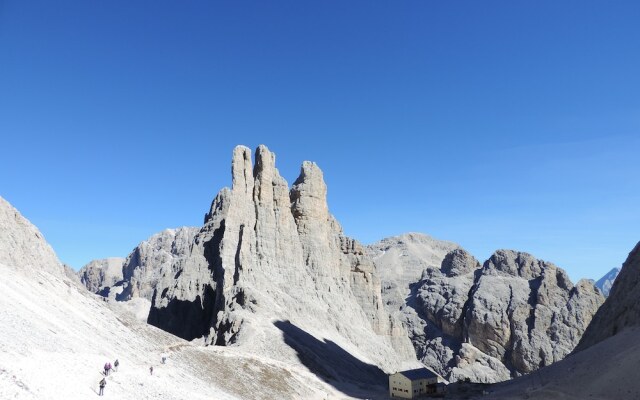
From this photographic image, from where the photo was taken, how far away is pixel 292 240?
10756cm

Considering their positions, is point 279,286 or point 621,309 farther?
point 279,286

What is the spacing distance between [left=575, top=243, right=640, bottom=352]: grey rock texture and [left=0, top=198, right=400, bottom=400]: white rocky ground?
35223 millimetres

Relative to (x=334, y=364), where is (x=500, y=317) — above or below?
above

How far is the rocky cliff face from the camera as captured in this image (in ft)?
473

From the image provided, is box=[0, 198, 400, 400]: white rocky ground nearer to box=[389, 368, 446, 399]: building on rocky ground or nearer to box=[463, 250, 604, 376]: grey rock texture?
box=[389, 368, 446, 399]: building on rocky ground

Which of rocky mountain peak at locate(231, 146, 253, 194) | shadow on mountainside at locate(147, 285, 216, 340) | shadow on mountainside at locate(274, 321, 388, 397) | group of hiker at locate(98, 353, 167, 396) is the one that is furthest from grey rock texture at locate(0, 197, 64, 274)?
rocky mountain peak at locate(231, 146, 253, 194)

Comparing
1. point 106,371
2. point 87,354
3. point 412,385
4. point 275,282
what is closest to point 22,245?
point 87,354

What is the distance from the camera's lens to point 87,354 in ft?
123

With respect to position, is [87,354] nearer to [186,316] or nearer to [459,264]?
[186,316]

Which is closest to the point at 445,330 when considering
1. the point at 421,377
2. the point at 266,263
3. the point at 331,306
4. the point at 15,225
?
the point at 331,306

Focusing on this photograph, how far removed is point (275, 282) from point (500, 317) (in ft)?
301

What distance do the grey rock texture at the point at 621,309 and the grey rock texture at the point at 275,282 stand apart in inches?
1616

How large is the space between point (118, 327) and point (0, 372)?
995 inches

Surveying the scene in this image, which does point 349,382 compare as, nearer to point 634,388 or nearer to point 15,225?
point 634,388
